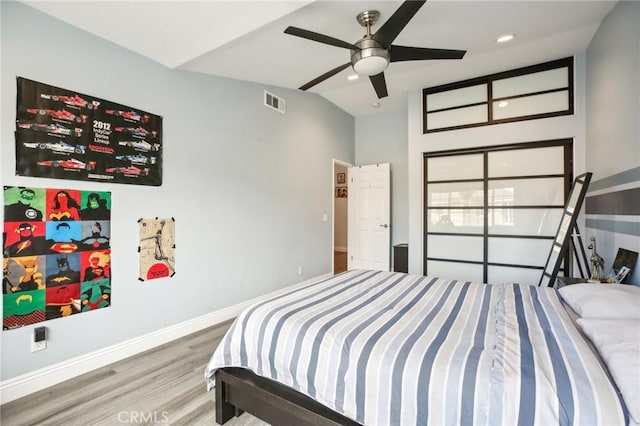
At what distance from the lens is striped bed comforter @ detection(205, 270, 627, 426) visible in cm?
101

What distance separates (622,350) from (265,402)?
1561 mm

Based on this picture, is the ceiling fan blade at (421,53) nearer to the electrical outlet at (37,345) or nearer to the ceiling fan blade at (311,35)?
the ceiling fan blade at (311,35)

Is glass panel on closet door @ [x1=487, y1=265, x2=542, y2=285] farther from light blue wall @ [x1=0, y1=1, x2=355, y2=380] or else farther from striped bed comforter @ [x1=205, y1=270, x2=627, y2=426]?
light blue wall @ [x1=0, y1=1, x2=355, y2=380]

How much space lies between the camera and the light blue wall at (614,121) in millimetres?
2186

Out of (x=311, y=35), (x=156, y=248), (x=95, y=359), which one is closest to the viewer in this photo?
(x=311, y=35)

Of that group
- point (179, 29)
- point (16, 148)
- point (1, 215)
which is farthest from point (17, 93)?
point (179, 29)

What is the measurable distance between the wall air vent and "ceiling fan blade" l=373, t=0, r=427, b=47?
2110mm

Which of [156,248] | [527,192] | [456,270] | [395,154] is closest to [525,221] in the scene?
[527,192]

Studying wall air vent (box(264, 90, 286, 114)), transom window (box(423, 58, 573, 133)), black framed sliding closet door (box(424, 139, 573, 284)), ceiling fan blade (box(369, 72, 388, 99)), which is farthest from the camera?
wall air vent (box(264, 90, 286, 114))

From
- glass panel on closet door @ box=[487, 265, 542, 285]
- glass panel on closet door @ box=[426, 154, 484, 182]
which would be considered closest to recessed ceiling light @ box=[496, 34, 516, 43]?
glass panel on closet door @ box=[426, 154, 484, 182]

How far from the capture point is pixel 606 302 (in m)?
1.47

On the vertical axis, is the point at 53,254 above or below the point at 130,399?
above

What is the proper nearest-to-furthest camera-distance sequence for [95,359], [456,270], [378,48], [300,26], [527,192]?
[378,48]
[95,359]
[300,26]
[527,192]
[456,270]

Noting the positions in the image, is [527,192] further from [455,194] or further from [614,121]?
[614,121]
